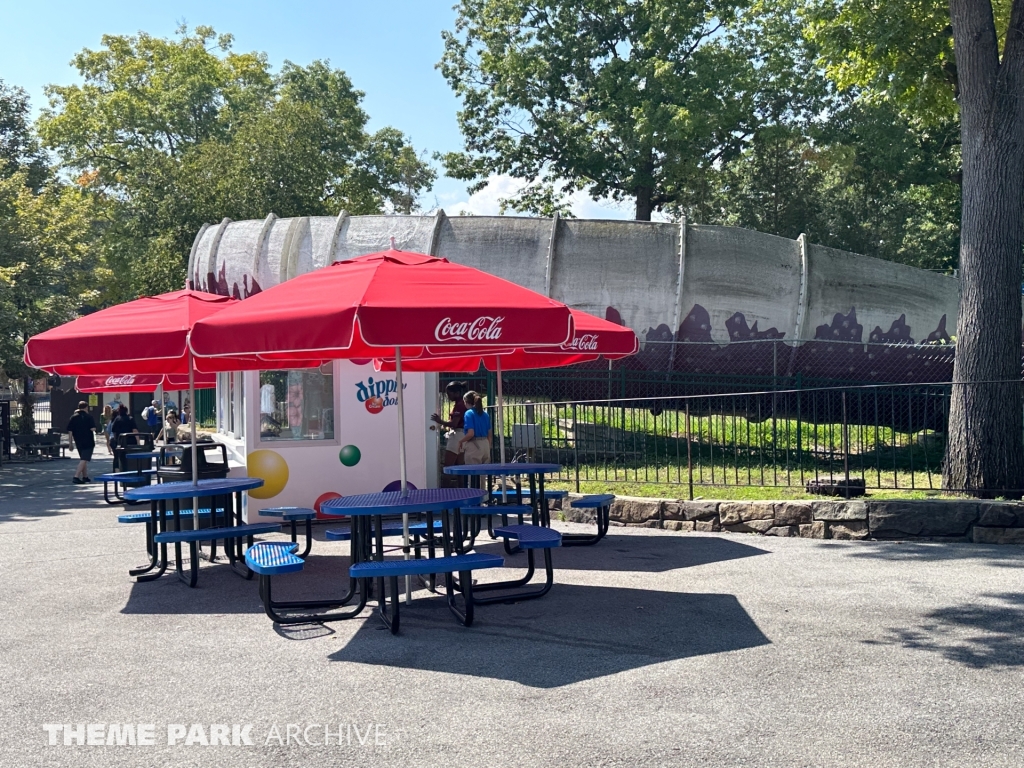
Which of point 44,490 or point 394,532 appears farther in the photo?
point 44,490

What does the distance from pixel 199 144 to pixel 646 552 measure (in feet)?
118

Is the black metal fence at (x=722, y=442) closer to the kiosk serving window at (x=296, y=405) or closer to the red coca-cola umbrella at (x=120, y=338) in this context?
the kiosk serving window at (x=296, y=405)

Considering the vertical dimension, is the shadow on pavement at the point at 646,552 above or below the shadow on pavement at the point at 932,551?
below

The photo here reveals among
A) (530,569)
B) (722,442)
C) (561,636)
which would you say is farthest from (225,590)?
(722,442)

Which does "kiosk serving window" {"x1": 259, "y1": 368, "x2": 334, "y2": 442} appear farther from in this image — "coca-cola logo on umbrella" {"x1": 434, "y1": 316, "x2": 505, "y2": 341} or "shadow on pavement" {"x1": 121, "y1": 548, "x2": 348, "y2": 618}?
"coca-cola logo on umbrella" {"x1": 434, "y1": 316, "x2": 505, "y2": 341}

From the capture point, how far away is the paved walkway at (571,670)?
460 centimetres

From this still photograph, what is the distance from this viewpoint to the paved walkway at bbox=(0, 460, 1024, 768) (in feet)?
15.1

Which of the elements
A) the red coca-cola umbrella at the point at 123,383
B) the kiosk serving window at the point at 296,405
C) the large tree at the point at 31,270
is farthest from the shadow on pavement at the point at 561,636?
the large tree at the point at 31,270

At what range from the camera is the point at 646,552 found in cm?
1013

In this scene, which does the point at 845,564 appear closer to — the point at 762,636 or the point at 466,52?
the point at 762,636

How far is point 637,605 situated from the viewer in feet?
24.8

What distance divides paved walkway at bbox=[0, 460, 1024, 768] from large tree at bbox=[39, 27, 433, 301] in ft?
80.8

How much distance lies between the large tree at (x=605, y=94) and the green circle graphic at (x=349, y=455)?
17759mm

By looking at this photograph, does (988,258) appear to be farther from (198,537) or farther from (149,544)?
(149,544)
